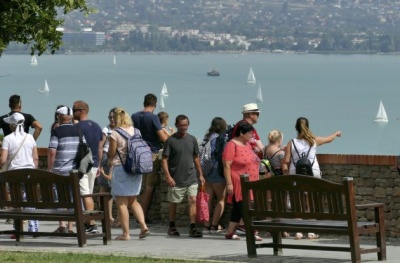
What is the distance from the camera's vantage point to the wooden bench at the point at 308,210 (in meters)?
11.7

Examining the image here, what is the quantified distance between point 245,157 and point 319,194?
258cm

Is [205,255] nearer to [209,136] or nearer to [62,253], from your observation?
[62,253]

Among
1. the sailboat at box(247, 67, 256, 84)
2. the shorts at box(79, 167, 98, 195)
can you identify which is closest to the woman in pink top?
the shorts at box(79, 167, 98, 195)

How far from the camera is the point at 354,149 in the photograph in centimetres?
6825

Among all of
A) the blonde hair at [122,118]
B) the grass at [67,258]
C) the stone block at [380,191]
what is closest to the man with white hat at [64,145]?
the blonde hair at [122,118]

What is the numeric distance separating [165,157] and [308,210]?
3209 millimetres

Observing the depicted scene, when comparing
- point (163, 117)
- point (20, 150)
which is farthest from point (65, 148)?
point (163, 117)

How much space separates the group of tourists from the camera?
14.4 m

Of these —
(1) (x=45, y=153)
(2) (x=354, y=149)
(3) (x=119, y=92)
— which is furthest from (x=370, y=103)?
(1) (x=45, y=153)

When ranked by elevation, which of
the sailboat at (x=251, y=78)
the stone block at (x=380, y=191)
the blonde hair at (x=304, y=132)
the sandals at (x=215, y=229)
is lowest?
the sailboat at (x=251, y=78)

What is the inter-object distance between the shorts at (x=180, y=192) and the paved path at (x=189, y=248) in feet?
1.37

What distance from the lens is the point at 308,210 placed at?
1203 cm

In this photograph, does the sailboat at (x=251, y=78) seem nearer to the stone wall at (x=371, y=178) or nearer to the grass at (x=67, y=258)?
the stone wall at (x=371, y=178)

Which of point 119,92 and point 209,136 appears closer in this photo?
point 209,136
